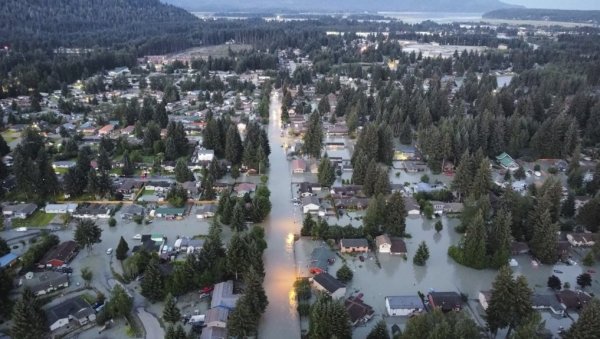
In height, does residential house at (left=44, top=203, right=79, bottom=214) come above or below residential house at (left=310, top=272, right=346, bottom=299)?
above

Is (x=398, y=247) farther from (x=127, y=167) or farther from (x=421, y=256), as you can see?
(x=127, y=167)

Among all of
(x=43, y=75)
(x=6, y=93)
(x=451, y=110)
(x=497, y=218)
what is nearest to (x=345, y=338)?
(x=497, y=218)

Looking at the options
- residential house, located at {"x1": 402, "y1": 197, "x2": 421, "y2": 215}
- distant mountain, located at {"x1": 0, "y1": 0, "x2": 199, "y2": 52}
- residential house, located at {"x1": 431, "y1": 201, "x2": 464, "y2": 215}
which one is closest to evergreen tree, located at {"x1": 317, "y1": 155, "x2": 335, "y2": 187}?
residential house, located at {"x1": 402, "y1": 197, "x2": 421, "y2": 215}

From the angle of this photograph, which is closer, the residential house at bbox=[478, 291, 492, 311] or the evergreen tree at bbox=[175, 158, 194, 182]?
the residential house at bbox=[478, 291, 492, 311]

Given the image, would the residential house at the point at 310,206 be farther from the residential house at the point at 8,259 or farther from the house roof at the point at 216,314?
the residential house at the point at 8,259

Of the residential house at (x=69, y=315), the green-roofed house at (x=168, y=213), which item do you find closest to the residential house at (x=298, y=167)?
the green-roofed house at (x=168, y=213)

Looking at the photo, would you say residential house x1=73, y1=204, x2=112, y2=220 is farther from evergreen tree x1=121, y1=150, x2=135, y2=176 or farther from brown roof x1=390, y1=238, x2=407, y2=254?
brown roof x1=390, y1=238, x2=407, y2=254

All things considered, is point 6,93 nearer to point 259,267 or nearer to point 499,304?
point 259,267

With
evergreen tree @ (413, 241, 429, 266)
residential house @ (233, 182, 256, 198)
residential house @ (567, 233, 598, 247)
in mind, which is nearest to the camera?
evergreen tree @ (413, 241, 429, 266)
